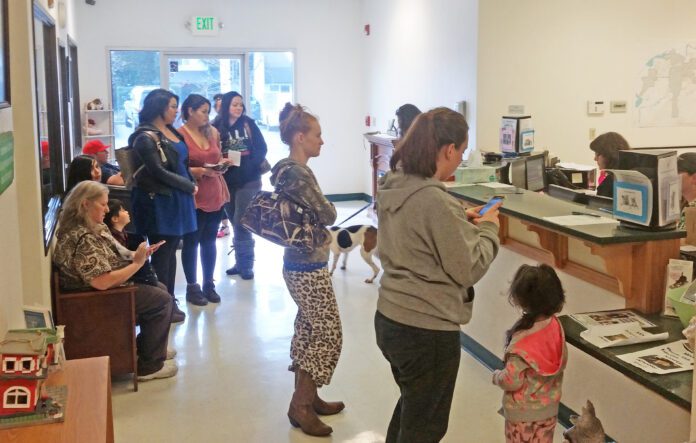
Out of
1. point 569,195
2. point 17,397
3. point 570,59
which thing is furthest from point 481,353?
point 570,59

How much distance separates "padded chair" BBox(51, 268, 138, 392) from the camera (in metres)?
3.58

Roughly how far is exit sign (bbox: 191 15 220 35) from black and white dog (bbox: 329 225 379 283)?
13.8 feet

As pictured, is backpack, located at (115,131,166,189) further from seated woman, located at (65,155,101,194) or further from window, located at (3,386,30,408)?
window, located at (3,386,30,408)

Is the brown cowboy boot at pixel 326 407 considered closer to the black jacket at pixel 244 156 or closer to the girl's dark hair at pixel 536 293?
the girl's dark hair at pixel 536 293

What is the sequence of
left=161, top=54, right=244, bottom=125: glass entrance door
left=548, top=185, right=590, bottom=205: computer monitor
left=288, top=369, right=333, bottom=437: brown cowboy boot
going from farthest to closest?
left=161, top=54, right=244, bottom=125: glass entrance door < left=548, top=185, right=590, bottom=205: computer monitor < left=288, top=369, right=333, bottom=437: brown cowboy boot

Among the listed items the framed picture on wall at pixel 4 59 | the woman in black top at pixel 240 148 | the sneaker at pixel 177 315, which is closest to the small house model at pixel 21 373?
the framed picture on wall at pixel 4 59

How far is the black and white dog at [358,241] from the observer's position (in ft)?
19.5

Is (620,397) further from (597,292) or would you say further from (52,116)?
(52,116)

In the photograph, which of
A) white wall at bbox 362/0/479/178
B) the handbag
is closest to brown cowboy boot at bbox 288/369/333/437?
the handbag

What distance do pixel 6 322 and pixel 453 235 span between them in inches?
54.0

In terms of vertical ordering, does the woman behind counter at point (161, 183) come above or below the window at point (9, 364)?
above

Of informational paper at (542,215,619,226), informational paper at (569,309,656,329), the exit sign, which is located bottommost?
informational paper at (569,309,656,329)

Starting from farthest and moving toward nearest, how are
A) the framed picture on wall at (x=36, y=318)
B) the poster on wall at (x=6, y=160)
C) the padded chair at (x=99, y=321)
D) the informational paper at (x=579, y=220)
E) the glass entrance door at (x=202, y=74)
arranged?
the glass entrance door at (x=202, y=74), the padded chair at (x=99, y=321), the informational paper at (x=579, y=220), the framed picture on wall at (x=36, y=318), the poster on wall at (x=6, y=160)

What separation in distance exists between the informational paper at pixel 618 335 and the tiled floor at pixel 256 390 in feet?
3.15
